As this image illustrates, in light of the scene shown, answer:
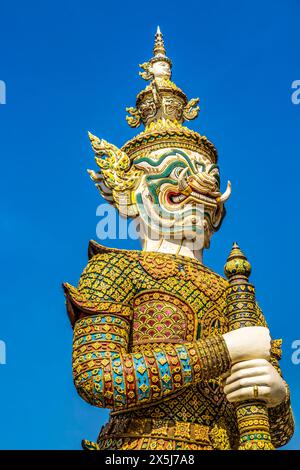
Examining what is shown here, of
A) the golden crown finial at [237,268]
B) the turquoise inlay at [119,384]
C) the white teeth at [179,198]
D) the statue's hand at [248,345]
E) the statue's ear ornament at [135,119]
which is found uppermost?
the statue's ear ornament at [135,119]

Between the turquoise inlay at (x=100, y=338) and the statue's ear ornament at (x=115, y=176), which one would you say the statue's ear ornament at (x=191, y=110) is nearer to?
the statue's ear ornament at (x=115, y=176)

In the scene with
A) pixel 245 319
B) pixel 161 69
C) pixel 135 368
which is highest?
pixel 161 69

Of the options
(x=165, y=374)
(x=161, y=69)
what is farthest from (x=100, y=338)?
(x=161, y=69)

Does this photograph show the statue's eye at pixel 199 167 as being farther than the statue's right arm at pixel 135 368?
Yes

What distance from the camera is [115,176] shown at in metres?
8.84

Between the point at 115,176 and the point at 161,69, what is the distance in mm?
1631

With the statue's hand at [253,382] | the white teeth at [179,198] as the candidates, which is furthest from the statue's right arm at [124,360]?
the white teeth at [179,198]

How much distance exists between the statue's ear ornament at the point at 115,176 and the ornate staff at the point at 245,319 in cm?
140

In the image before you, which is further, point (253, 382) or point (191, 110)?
point (191, 110)

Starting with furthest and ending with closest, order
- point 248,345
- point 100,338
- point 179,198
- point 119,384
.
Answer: point 179,198
point 100,338
point 248,345
point 119,384

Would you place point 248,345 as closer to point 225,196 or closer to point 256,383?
point 256,383

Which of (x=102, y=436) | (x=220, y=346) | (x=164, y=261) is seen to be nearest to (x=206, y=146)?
(x=164, y=261)

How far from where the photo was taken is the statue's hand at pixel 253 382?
7.05 metres

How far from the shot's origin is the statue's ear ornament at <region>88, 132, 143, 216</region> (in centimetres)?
877
